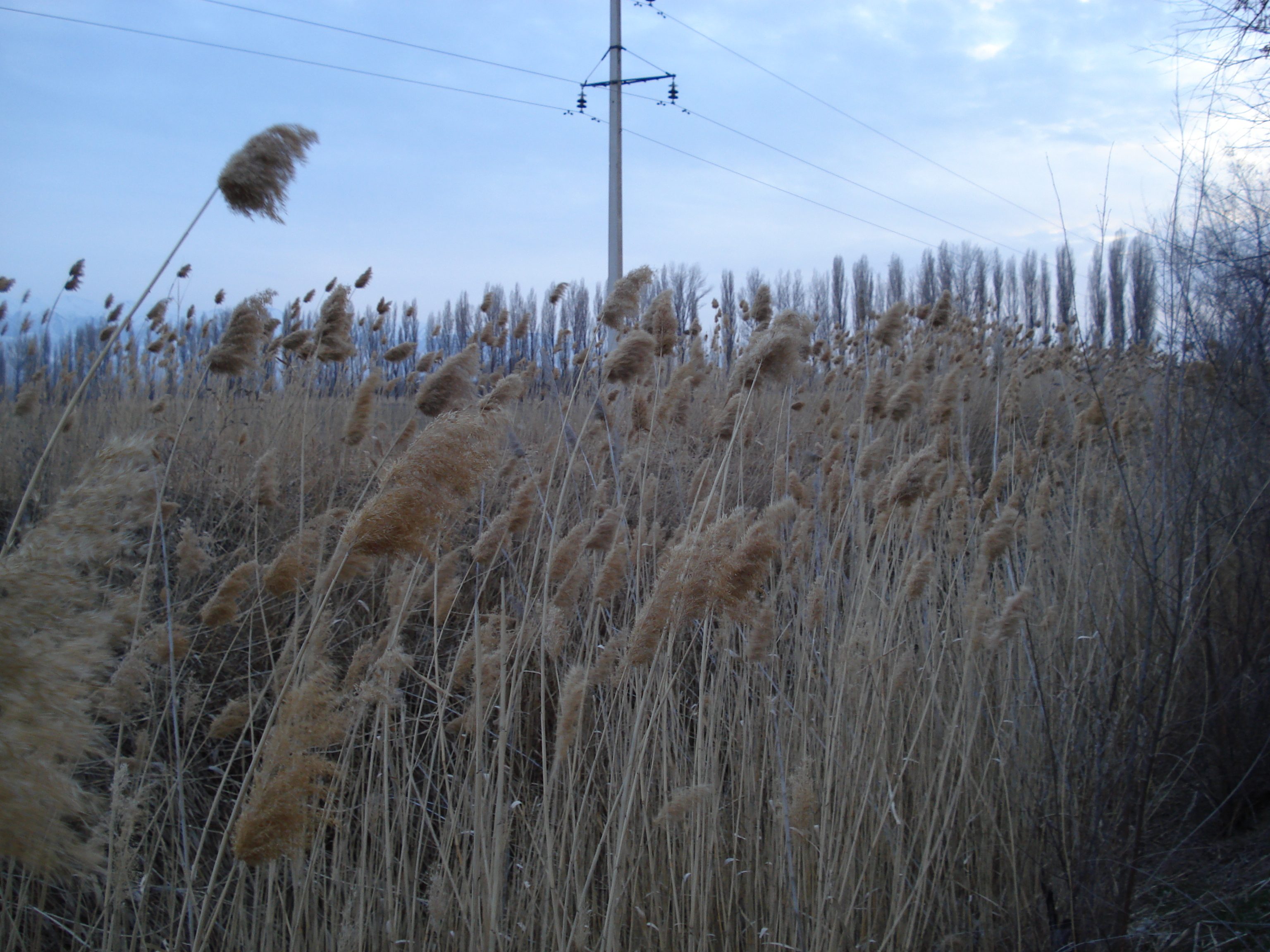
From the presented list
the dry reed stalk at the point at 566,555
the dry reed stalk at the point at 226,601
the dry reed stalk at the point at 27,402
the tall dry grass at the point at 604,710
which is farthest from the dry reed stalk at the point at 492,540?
the dry reed stalk at the point at 27,402

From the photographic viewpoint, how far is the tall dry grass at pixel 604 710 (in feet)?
4.11

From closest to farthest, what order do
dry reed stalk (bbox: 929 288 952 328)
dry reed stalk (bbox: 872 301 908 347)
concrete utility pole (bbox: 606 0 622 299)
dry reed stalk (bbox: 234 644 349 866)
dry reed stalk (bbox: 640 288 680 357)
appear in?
dry reed stalk (bbox: 234 644 349 866), dry reed stalk (bbox: 640 288 680 357), dry reed stalk (bbox: 872 301 908 347), dry reed stalk (bbox: 929 288 952 328), concrete utility pole (bbox: 606 0 622 299)

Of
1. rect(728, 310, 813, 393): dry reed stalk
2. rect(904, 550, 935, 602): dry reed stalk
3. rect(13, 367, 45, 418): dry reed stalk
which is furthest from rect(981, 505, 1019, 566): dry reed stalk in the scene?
rect(13, 367, 45, 418): dry reed stalk

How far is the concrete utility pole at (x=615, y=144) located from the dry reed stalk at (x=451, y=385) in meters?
9.80

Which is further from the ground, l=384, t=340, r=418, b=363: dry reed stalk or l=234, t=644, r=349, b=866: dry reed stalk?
l=384, t=340, r=418, b=363: dry reed stalk

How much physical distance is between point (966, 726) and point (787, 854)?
2.31ft

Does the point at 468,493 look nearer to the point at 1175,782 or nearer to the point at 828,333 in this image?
the point at 1175,782

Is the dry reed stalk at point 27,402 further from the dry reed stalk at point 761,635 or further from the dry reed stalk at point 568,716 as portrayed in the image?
the dry reed stalk at point 761,635

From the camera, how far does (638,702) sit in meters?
1.85

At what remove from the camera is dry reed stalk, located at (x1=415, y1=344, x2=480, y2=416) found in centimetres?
199

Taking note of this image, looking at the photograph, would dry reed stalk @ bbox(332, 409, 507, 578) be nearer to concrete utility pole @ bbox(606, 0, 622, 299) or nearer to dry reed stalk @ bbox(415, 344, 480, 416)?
dry reed stalk @ bbox(415, 344, 480, 416)

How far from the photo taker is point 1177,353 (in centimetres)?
277

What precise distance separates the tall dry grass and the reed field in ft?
0.04

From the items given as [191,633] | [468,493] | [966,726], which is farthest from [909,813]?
[191,633]
